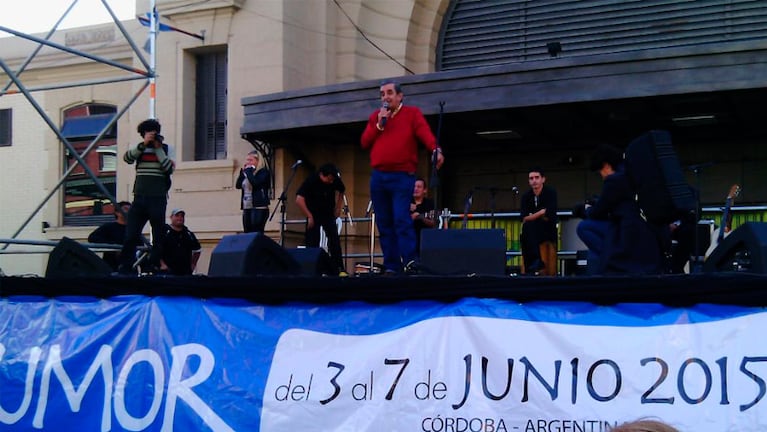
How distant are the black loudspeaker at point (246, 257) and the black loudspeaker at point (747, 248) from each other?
10.0 feet

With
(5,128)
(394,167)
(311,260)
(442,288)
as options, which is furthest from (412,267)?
(5,128)

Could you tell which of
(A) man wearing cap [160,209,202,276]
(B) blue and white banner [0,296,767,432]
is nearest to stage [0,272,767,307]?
(B) blue and white banner [0,296,767,432]

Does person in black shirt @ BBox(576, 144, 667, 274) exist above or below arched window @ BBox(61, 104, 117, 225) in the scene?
below

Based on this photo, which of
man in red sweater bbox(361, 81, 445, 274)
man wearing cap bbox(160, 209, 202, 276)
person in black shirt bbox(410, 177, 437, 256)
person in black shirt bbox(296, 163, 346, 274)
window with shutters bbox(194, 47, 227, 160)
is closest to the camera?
man in red sweater bbox(361, 81, 445, 274)

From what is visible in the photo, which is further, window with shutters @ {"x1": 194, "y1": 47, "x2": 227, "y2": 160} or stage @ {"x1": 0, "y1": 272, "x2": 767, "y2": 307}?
window with shutters @ {"x1": 194, "y1": 47, "x2": 227, "y2": 160}

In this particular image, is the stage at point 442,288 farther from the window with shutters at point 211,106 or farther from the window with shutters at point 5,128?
the window with shutters at point 5,128

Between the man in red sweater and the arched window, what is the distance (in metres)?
10.8

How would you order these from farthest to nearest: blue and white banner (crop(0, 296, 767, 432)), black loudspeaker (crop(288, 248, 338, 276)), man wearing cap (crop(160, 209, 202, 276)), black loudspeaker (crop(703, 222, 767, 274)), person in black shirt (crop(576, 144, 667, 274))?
1. man wearing cap (crop(160, 209, 202, 276))
2. black loudspeaker (crop(288, 248, 338, 276))
3. person in black shirt (crop(576, 144, 667, 274))
4. black loudspeaker (crop(703, 222, 767, 274))
5. blue and white banner (crop(0, 296, 767, 432))

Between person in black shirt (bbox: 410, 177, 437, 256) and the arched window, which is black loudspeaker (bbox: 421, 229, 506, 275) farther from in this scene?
the arched window

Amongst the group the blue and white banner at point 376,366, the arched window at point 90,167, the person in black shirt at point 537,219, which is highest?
the arched window at point 90,167

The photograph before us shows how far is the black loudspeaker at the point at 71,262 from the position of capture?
7.22 metres

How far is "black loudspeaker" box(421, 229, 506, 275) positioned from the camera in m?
6.95

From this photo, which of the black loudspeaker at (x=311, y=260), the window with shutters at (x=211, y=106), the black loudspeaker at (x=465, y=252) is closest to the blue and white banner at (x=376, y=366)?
the black loudspeaker at (x=311, y=260)

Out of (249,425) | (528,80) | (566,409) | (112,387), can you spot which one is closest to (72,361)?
(112,387)
